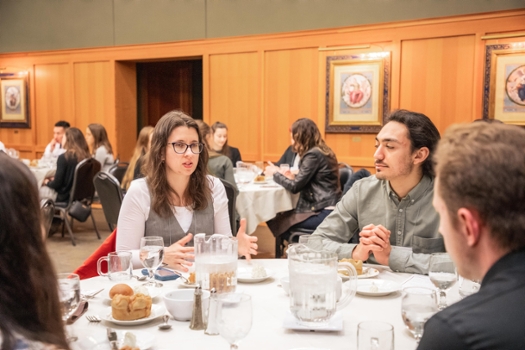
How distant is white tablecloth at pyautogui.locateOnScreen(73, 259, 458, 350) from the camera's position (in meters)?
1.37

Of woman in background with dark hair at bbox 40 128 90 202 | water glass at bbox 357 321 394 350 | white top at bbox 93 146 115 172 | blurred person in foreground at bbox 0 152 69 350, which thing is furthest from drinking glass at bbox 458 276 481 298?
white top at bbox 93 146 115 172

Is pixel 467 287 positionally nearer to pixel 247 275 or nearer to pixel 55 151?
pixel 247 275

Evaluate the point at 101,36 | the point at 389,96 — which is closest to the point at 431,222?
the point at 389,96

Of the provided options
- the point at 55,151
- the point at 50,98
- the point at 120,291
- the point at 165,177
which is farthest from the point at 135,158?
the point at 50,98

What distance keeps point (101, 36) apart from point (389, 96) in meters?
5.43

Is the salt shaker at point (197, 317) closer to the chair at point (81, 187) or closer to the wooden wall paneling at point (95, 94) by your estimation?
the chair at point (81, 187)

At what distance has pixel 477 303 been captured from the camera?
0.85 metres

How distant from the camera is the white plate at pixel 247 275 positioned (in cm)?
194

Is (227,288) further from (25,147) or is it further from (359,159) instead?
(25,147)

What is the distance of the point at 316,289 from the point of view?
4.66 ft

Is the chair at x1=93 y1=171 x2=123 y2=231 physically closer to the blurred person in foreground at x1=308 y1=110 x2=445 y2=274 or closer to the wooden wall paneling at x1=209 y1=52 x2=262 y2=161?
the blurred person in foreground at x1=308 y1=110 x2=445 y2=274

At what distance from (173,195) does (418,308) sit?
4.85 feet

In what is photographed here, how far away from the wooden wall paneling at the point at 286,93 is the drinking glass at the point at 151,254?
6268 millimetres

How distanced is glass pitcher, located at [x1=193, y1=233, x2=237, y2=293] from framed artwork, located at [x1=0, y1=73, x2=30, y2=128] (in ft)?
32.8
